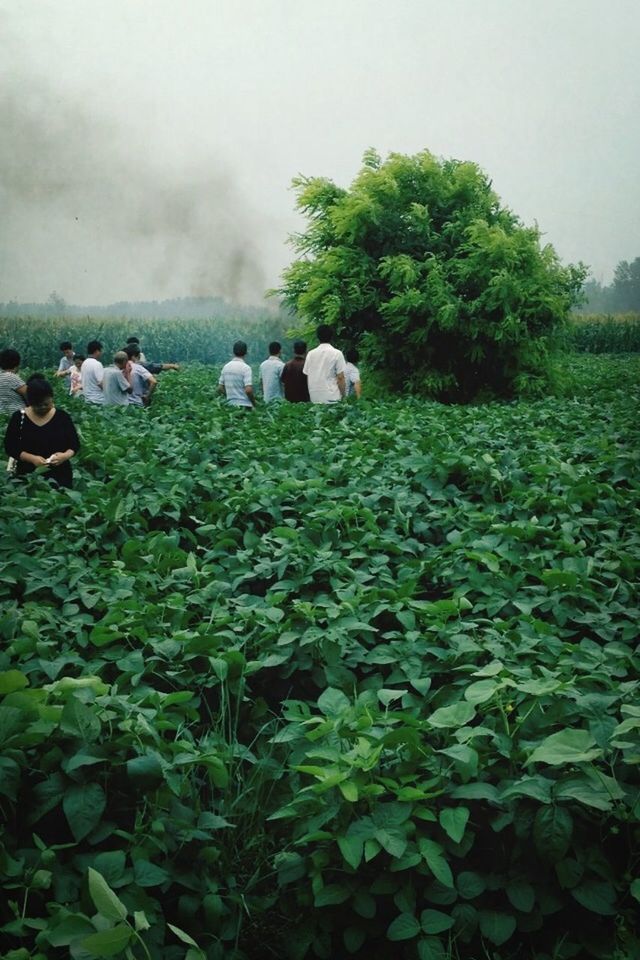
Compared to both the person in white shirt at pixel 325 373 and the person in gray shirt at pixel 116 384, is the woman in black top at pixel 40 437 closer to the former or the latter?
the person in white shirt at pixel 325 373

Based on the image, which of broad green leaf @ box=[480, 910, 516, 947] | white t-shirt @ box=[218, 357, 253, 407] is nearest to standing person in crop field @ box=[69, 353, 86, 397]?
white t-shirt @ box=[218, 357, 253, 407]

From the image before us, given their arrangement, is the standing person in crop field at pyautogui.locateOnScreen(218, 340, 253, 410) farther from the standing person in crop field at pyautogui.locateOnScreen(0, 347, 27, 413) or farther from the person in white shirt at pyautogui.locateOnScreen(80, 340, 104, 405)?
the standing person in crop field at pyautogui.locateOnScreen(0, 347, 27, 413)

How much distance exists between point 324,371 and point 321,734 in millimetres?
7398

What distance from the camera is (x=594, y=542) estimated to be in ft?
13.0

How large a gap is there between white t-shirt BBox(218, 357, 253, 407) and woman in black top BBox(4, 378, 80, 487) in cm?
461

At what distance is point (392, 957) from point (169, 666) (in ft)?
3.78

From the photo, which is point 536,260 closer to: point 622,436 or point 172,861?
point 622,436

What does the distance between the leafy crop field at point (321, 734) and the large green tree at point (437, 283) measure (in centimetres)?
893

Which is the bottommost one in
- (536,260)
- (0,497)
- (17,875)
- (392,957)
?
(392,957)

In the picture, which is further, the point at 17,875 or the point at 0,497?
the point at 0,497

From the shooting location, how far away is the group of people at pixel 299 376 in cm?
924

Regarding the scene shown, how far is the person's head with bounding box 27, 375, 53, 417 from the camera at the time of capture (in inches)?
204

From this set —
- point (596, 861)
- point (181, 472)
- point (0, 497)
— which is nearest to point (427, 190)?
point (181, 472)

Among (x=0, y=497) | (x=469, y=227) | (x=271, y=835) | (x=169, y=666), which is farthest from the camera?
(x=469, y=227)
